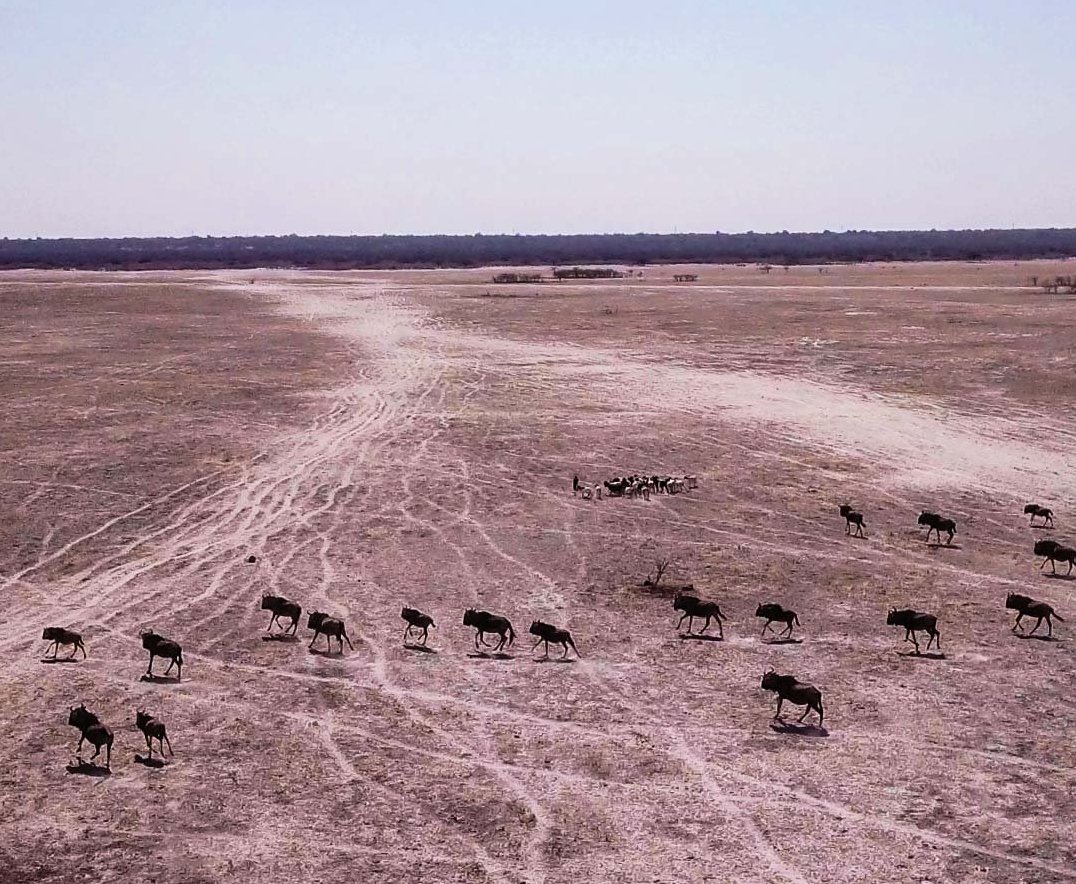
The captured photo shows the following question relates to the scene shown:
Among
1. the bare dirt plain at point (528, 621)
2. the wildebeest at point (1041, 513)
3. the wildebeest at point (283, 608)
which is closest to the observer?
the bare dirt plain at point (528, 621)

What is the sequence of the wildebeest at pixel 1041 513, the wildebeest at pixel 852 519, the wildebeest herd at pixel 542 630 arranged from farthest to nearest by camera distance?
the wildebeest at pixel 1041 513, the wildebeest at pixel 852 519, the wildebeest herd at pixel 542 630

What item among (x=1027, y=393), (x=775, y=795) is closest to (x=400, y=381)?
(x=1027, y=393)

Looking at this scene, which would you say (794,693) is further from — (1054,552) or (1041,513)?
(1041,513)

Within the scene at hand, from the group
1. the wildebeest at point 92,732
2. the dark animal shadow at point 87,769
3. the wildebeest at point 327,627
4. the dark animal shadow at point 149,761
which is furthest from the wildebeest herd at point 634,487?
the dark animal shadow at point 87,769

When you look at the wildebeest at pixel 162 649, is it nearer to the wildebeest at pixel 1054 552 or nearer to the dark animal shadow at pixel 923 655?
the dark animal shadow at pixel 923 655

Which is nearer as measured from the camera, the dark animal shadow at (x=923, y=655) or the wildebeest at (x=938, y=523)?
the dark animal shadow at (x=923, y=655)

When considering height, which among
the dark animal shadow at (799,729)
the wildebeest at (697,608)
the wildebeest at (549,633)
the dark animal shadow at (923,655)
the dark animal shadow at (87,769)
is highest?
the wildebeest at (697,608)
